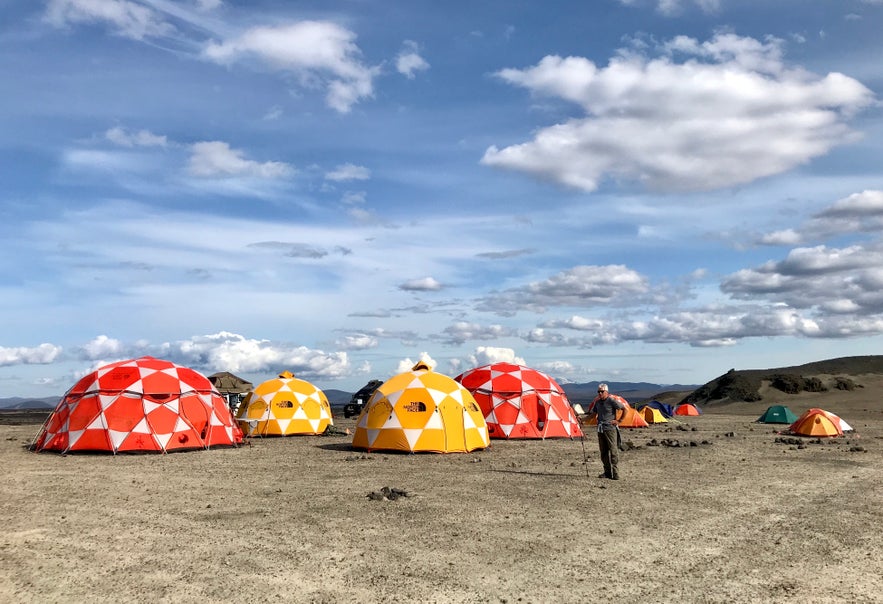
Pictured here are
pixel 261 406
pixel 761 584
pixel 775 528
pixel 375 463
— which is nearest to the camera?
pixel 761 584

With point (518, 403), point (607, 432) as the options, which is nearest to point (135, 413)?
point (518, 403)

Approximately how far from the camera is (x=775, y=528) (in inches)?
462

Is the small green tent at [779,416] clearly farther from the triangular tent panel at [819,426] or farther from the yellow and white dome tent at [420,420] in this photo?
the yellow and white dome tent at [420,420]

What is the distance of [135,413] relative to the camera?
898 inches

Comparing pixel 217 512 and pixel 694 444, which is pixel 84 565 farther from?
pixel 694 444

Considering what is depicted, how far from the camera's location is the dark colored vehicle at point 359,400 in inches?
2068

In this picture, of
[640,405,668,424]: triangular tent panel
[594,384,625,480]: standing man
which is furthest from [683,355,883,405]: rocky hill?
[594,384,625,480]: standing man

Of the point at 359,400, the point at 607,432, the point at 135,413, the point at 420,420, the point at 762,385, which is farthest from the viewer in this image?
the point at 762,385

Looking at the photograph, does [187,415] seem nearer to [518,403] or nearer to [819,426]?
[518,403]

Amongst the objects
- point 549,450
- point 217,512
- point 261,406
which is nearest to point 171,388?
point 261,406

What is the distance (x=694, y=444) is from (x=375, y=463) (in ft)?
45.8

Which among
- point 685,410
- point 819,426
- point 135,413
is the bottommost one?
point 685,410

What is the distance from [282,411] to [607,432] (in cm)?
1864

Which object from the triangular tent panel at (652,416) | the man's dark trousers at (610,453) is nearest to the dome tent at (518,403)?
the man's dark trousers at (610,453)
